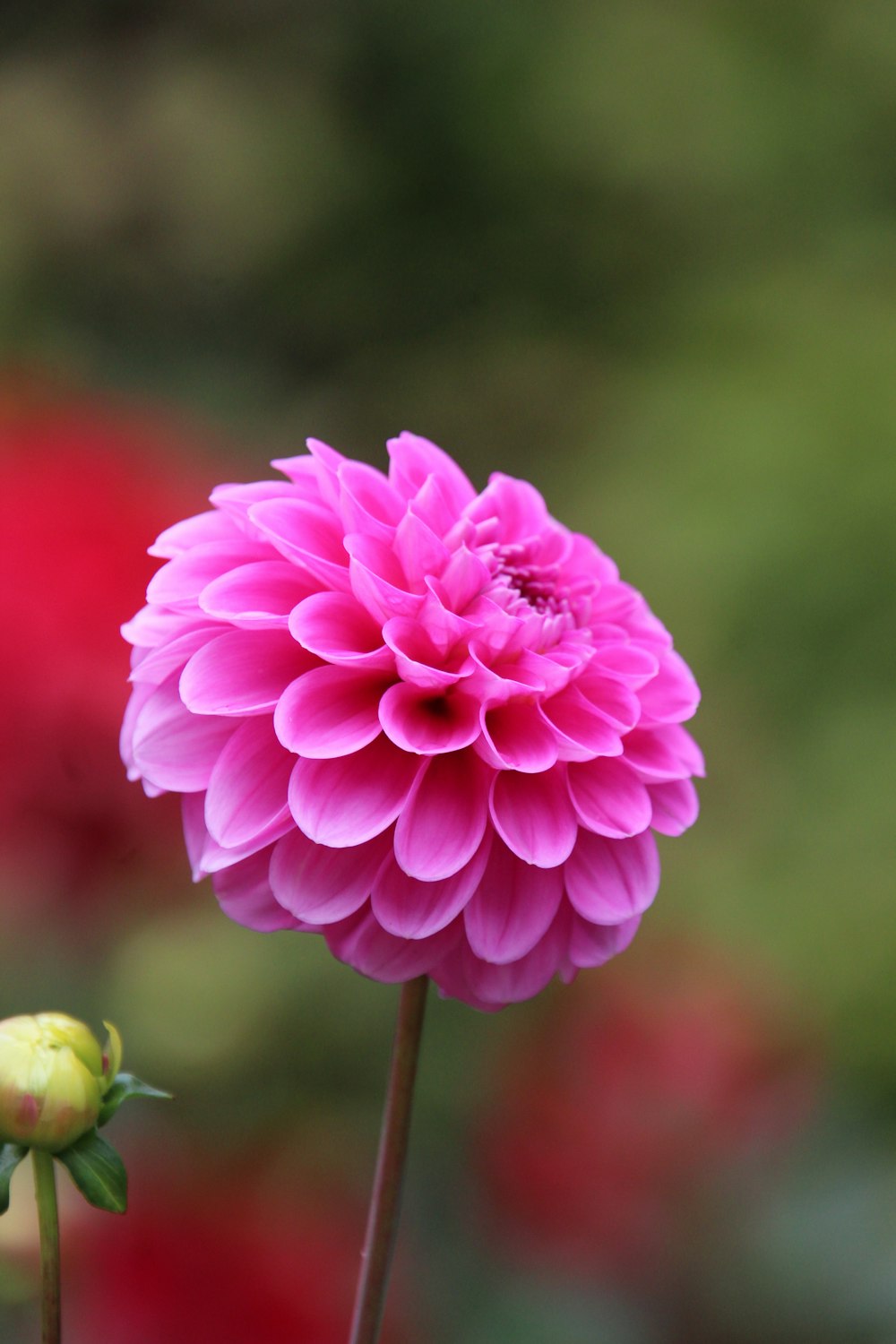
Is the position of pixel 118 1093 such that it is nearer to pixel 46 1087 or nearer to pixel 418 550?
pixel 46 1087

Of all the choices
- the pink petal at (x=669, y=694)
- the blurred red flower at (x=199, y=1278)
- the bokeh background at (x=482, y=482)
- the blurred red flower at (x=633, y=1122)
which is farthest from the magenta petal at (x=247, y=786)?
the blurred red flower at (x=633, y=1122)

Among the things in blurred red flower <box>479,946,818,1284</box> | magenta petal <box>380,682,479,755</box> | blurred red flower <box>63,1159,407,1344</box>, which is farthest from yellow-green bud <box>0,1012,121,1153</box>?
blurred red flower <box>479,946,818,1284</box>

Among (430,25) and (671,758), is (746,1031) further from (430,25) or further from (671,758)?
(430,25)

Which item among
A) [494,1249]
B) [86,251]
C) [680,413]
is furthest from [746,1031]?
[86,251]

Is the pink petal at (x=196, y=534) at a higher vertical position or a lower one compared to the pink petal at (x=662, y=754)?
higher

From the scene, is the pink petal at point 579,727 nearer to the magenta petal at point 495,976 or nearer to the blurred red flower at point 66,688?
the magenta petal at point 495,976

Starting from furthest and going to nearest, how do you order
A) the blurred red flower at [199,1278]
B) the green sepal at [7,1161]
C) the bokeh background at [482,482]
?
the bokeh background at [482,482]
the blurred red flower at [199,1278]
the green sepal at [7,1161]

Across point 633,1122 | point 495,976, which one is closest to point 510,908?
point 495,976
